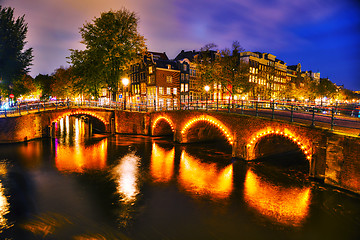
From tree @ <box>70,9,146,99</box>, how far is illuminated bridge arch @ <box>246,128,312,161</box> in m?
22.2

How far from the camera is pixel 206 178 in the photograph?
16.0 m

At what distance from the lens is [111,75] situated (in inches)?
1312

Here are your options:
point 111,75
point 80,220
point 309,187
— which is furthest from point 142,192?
point 111,75

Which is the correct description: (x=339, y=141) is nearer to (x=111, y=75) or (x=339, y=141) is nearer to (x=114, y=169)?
(x=114, y=169)

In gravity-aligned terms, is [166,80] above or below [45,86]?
below

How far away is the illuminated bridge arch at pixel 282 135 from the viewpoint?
13.9 meters

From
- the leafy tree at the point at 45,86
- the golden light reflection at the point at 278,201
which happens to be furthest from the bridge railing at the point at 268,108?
the leafy tree at the point at 45,86

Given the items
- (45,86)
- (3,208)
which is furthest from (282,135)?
(45,86)

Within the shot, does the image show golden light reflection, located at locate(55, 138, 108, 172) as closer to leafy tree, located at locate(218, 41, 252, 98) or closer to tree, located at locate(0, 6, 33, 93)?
tree, located at locate(0, 6, 33, 93)

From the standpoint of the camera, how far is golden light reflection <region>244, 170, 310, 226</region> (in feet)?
35.2

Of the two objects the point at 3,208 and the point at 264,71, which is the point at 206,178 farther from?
the point at 264,71

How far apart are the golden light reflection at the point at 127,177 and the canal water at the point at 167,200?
0.20 ft

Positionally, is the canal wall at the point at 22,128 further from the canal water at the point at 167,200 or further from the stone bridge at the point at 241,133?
the canal water at the point at 167,200

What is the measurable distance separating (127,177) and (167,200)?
15.2 ft
